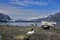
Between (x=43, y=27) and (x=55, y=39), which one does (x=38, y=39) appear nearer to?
(x=55, y=39)

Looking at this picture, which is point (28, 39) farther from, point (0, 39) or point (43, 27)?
point (43, 27)

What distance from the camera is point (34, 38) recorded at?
19.8 m

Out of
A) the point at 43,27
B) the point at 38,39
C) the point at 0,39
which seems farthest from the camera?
the point at 43,27

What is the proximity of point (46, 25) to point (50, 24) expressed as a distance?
56 centimetres

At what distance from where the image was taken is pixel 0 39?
57.7 ft

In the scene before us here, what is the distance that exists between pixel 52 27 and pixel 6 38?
12558 millimetres

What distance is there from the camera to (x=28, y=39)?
18594mm

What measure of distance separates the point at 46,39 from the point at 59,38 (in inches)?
60.4

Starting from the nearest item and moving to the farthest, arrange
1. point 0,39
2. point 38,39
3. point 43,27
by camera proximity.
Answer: point 0,39 → point 38,39 → point 43,27

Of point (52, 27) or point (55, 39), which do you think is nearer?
point (55, 39)

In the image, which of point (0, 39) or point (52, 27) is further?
point (52, 27)

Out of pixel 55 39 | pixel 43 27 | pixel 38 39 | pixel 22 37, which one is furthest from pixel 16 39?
pixel 43 27

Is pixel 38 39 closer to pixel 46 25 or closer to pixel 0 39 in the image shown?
pixel 0 39

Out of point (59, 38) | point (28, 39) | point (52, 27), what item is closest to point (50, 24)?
Result: point (52, 27)
